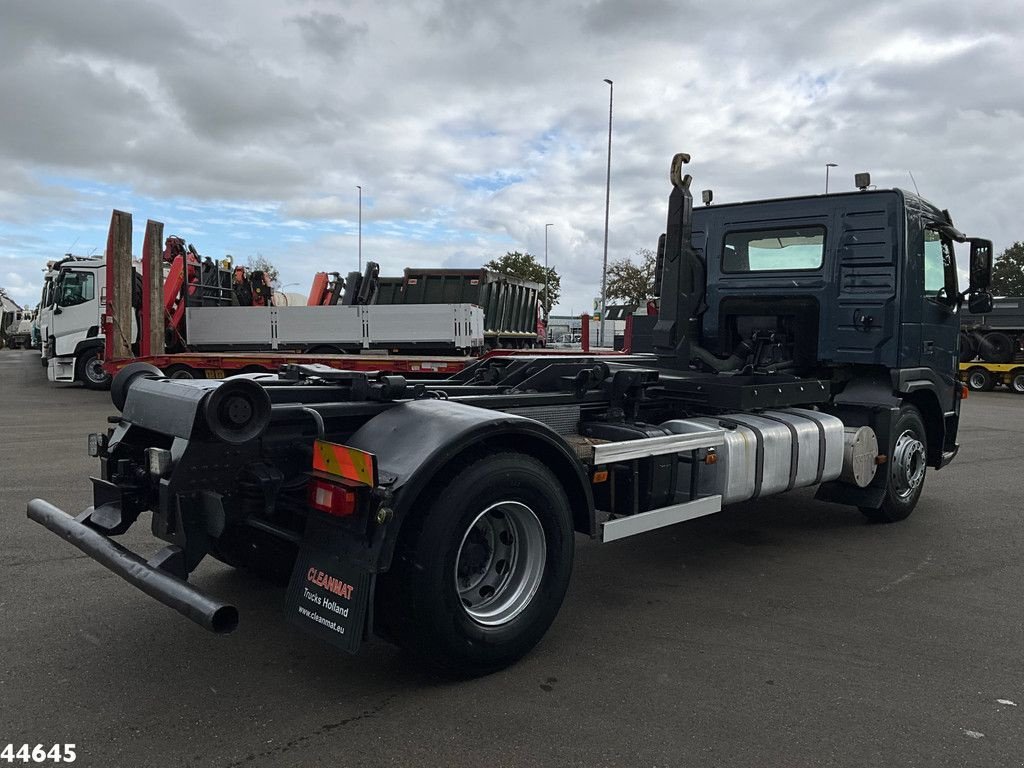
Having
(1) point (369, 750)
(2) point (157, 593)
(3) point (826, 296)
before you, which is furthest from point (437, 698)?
(3) point (826, 296)

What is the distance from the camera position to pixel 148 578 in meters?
3.23

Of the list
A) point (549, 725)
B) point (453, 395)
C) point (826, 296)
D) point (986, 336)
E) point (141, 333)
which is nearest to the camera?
point (549, 725)

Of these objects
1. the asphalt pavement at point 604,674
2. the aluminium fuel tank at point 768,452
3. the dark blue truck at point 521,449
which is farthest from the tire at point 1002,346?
the aluminium fuel tank at point 768,452

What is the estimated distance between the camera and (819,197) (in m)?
6.73

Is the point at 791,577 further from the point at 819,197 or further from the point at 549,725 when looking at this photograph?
the point at 819,197

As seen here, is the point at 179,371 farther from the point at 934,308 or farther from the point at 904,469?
the point at 934,308

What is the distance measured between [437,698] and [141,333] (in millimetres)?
15838

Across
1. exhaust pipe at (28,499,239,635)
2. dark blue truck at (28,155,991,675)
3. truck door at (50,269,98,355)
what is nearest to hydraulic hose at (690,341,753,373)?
dark blue truck at (28,155,991,675)

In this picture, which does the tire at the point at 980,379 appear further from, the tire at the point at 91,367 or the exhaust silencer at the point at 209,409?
the exhaust silencer at the point at 209,409

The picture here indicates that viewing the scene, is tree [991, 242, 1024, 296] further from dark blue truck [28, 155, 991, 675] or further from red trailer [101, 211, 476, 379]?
dark blue truck [28, 155, 991, 675]

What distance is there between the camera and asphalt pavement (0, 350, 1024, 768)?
3.06 metres

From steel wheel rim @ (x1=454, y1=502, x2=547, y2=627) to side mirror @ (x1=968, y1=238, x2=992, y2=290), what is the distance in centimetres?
517

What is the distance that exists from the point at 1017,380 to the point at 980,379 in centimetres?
114

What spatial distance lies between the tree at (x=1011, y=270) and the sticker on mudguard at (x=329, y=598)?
234 feet
